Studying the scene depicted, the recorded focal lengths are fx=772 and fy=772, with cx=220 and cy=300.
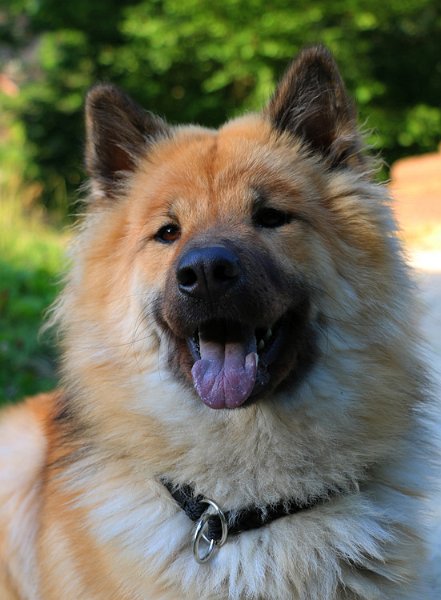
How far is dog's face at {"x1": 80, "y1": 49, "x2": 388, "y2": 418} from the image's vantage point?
8.55 ft

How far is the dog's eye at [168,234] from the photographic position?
296 cm

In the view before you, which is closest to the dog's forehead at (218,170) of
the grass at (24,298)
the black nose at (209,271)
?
the black nose at (209,271)

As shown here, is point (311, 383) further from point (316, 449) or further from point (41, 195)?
point (41, 195)

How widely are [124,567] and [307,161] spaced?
67.0 inches

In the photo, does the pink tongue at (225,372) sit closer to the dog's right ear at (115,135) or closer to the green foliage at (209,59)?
the dog's right ear at (115,135)

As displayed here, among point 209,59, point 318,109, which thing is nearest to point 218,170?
point 318,109

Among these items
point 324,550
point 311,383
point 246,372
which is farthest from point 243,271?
point 324,550

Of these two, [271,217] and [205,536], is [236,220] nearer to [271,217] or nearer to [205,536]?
[271,217]

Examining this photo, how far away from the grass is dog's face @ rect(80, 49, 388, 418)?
101 centimetres

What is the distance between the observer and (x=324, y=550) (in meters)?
2.64

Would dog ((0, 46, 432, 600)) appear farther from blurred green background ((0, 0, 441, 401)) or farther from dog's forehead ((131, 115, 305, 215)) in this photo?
blurred green background ((0, 0, 441, 401))

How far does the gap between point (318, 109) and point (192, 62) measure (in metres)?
13.9

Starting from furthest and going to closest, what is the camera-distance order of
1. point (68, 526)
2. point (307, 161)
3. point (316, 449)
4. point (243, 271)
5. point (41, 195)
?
point (41, 195)
point (307, 161)
point (68, 526)
point (316, 449)
point (243, 271)

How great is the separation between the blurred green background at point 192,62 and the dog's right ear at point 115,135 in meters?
9.58
